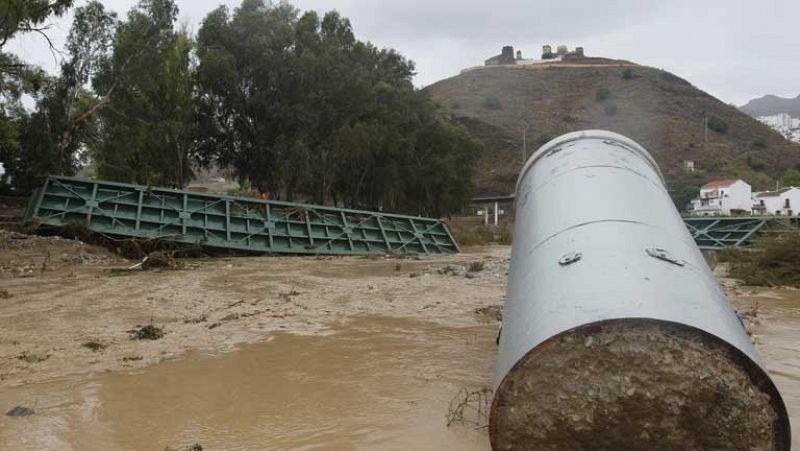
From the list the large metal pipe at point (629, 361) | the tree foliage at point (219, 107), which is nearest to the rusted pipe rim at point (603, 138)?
the large metal pipe at point (629, 361)

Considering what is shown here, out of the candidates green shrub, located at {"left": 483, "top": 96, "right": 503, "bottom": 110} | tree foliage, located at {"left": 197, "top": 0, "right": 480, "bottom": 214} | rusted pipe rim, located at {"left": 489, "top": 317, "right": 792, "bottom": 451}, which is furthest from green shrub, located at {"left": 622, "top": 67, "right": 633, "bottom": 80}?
rusted pipe rim, located at {"left": 489, "top": 317, "right": 792, "bottom": 451}

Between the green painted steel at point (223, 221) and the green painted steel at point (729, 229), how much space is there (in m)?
7.71

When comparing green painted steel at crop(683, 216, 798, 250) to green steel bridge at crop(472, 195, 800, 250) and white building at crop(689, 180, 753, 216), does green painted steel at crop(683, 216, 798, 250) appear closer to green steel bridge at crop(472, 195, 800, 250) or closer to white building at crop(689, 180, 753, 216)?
green steel bridge at crop(472, 195, 800, 250)

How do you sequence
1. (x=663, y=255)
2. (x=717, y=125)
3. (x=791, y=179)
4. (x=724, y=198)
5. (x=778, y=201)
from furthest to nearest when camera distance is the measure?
(x=717, y=125) < (x=791, y=179) < (x=778, y=201) < (x=724, y=198) < (x=663, y=255)

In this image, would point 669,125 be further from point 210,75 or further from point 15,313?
point 15,313

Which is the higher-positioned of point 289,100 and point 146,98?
point 289,100

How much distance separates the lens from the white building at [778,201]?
163ft

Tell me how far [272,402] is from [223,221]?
13.9m

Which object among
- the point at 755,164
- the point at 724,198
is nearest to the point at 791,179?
the point at 755,164

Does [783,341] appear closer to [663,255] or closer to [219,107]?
[663,255]

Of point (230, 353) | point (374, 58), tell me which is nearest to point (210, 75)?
point (374, 58)

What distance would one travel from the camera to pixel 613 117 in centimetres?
7388

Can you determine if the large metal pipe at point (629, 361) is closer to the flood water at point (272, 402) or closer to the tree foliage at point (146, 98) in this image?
the flood water at point (272, 402)

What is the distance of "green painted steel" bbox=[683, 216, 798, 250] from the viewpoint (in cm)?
1778
